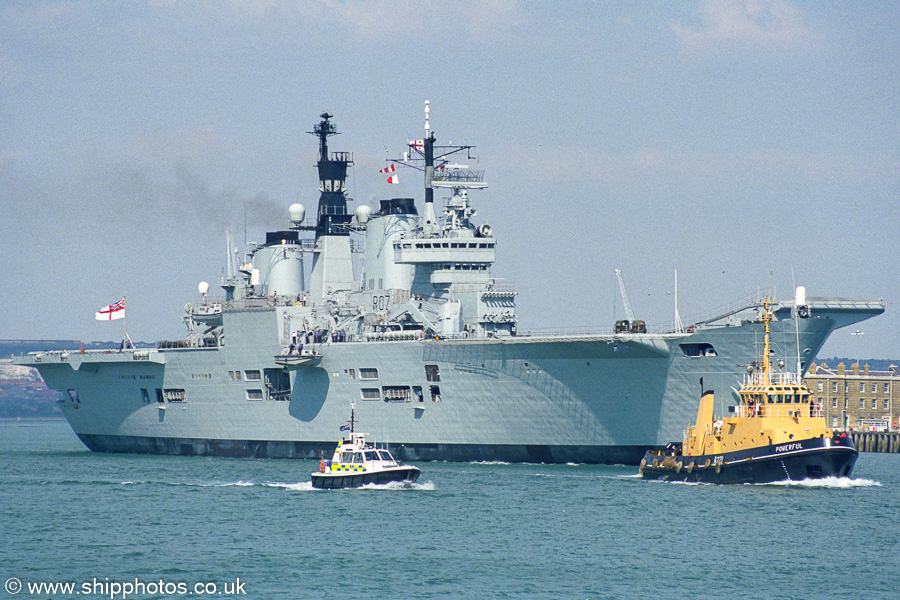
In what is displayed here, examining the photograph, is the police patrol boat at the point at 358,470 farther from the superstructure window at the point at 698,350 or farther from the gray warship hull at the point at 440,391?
the superstructure window at the point at 698,350

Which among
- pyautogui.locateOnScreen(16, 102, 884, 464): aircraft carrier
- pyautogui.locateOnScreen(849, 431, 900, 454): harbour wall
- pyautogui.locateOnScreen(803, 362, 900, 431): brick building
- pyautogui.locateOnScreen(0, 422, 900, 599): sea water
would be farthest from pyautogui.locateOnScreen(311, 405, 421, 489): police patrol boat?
pyautogui.locateOnScreen(803, 362, 900, 431): brick building

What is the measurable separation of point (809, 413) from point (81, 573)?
18.3 metres

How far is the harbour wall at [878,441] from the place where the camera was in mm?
58859

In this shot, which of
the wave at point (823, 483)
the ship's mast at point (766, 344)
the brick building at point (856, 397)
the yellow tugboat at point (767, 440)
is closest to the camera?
the yellow tugboat at point (767, 440)

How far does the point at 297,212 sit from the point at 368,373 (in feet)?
35.0

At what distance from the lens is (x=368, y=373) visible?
140 ft

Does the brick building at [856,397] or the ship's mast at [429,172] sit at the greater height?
the ship's mast at [429,172]

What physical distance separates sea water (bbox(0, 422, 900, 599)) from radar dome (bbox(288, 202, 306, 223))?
15459mm

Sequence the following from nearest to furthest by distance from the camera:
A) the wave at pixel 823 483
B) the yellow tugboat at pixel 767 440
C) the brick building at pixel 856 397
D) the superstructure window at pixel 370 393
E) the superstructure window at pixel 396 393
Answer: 1. the yellow tugboat at pixel 767 440
2. the wave at pixel 823 483
3. the superstructure window at pixel 396 393
4. the superstructure window at pixel 370 393
5. the brick building at pixel 856 397

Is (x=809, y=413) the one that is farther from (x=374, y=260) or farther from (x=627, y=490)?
(x=374, y=260)

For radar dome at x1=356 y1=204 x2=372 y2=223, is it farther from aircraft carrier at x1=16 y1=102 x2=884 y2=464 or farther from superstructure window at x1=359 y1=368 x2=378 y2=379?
superstructure window at x1=359 y1=368 x2=378 y2=379

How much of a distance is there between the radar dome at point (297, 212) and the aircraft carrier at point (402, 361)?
0.07 m

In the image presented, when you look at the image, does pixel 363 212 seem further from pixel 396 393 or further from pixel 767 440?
pixel 767 440

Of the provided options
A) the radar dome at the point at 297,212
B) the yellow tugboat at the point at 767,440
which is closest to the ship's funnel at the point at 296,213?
the radar dome at the point at 297,212
